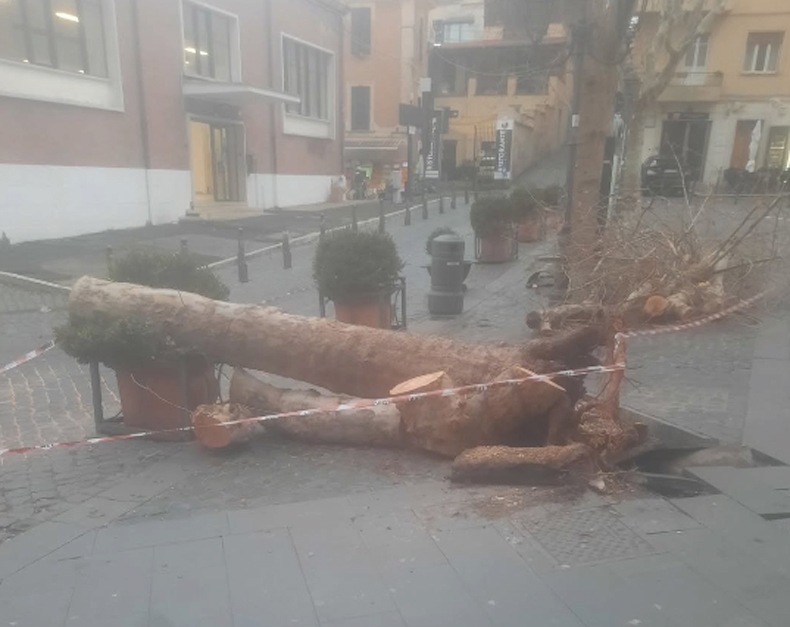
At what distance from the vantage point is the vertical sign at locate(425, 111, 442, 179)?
29.8m

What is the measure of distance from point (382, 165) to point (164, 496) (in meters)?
36.1

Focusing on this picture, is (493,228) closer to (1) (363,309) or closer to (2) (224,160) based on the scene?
(1) (363,309)

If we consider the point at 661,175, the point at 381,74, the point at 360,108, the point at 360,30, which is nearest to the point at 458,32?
the point at 360,30

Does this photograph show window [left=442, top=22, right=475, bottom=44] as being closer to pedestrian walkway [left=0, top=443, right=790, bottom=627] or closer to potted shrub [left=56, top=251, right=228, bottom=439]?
potted shrub [left=56, top=251, right=228, bottom=439]

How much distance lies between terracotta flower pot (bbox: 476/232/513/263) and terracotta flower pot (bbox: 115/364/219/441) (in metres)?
9.19

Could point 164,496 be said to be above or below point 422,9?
below

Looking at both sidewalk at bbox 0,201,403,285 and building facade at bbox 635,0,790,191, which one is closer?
sidewalk at bbox 0,201,403,285

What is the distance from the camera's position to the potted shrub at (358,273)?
7.37 meters

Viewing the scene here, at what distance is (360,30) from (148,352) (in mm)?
39229

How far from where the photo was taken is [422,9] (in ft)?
132

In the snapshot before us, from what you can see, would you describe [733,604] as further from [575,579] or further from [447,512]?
[447,512]

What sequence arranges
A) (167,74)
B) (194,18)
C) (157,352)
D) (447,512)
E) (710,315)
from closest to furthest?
(447,512)
(157,352)
(710,315)
(167,74)
(194,18)


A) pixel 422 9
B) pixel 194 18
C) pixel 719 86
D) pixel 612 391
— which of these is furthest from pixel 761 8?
pixel 612 391

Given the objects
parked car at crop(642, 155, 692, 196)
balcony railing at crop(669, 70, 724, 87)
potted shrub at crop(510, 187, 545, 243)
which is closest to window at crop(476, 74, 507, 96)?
balcony railing at crop(669, 70, 724, 87)
